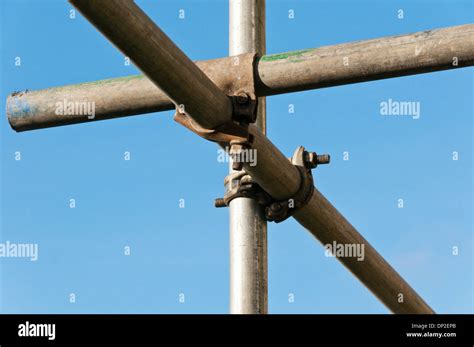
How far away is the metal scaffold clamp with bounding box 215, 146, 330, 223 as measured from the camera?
6.23m

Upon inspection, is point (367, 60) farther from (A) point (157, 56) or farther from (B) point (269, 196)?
(B) point (269, 196)

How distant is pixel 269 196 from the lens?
6285 millimetres

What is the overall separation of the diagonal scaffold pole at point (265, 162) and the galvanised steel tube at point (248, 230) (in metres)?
0.22

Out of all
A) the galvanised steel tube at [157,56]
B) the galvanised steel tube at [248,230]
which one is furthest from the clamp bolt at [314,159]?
the galvanised steel tube at [157,56]

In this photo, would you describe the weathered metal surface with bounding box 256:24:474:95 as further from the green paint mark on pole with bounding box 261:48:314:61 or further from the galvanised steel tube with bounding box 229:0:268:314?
the galvanised steel tube with bounding box 229:0:268:314

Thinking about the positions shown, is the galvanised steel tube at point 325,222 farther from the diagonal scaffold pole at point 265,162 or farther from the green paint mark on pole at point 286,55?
the green paint mark on pole at point 286,55

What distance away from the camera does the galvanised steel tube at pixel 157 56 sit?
14.5ft

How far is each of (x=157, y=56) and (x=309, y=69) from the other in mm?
981

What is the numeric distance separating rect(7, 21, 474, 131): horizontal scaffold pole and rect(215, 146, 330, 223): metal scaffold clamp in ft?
2.67

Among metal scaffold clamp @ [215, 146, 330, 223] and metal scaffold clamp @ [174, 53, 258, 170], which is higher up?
metal scaffold clamp @ [174, 53, 258, 170]

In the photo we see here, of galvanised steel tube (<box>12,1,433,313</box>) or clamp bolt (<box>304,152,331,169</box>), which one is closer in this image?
galvanised steel tube (<box>12,1,433,313</box>)

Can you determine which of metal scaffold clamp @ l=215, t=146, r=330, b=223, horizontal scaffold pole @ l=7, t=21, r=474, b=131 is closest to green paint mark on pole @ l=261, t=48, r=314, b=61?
horizontal scaffold pole @ l=7, t=21, r=474, b=131
